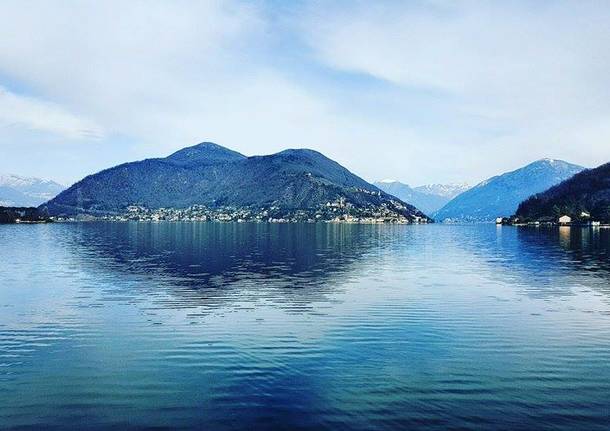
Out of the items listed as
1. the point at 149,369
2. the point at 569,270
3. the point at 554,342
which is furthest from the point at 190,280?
the point at 569,270

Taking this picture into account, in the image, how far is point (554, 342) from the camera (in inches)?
1618

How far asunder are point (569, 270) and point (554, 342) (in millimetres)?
60539

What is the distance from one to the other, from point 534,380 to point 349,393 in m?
11.9

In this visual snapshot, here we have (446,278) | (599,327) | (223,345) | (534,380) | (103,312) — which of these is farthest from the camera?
(446,278)

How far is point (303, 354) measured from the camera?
37094 millimetres

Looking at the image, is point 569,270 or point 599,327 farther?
point 569,270

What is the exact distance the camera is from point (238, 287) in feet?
233

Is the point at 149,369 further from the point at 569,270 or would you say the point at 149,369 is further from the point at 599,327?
the point at 569,270

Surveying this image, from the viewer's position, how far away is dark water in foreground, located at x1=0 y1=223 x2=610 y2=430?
26.1 m

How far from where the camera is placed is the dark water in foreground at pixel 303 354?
26109 millimetres

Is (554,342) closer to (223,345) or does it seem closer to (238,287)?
(223,345)

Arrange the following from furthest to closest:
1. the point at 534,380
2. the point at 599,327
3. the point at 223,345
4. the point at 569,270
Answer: the point at 569,270
the point at 599,327
the point at 223,345
the point at 534,380

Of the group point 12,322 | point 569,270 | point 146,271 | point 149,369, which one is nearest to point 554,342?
point 149,369

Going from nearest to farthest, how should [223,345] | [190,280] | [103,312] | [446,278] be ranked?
[223,345], [103,312], [190,280], [446,278]
